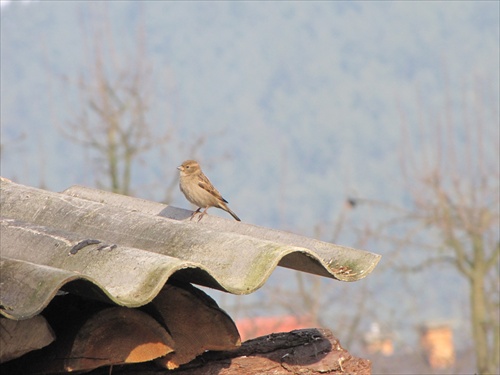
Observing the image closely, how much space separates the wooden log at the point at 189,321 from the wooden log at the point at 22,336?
42cm

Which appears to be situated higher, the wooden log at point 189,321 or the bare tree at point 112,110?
the wooden log at point 189,321

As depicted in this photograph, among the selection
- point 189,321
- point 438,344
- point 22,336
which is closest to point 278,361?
point 189,321

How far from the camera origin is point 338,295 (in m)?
26.4

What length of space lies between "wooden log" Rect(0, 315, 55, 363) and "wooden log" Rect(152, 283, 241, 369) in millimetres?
420

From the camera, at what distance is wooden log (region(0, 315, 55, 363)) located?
340cm

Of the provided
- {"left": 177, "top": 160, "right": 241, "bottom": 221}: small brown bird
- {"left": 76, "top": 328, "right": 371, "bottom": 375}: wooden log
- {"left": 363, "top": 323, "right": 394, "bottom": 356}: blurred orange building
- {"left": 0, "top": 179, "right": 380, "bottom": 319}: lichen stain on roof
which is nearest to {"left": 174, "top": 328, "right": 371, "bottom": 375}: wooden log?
{"left": 76, "top": 328, "right": 371, "bottom": 375}: wooden log

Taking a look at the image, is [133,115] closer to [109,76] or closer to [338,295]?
[109,76]

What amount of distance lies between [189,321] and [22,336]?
1.93ft

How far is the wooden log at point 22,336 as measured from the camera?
134 inches

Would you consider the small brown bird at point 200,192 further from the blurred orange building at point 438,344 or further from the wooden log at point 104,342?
the blurred orange building at point 438,344

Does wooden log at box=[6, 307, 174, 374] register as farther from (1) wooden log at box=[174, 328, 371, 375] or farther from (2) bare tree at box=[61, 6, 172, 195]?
(2) bare tree at box=[61, 6, 172, 195]

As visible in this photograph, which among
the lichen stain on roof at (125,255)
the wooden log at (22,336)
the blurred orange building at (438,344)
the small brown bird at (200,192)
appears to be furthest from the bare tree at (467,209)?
the wooden log at (22,336)

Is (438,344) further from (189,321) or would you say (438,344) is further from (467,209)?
(189,321)

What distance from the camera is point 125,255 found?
11.6 feet
